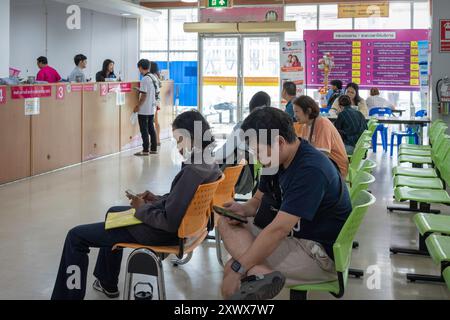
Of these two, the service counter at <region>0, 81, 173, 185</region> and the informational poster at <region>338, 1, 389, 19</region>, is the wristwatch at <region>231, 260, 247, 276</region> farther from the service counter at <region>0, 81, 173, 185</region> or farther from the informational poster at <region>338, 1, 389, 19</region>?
the informational poster at <region>338, 1, 389, 19</region>

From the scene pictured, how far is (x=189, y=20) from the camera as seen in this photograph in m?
14.0

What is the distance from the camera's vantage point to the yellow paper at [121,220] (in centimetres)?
321

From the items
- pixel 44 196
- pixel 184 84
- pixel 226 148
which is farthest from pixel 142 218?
pixel 184 84

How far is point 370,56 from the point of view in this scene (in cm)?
1231

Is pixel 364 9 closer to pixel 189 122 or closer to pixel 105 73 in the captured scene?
pixel 105 73

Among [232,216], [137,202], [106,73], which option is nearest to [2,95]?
[106,73]

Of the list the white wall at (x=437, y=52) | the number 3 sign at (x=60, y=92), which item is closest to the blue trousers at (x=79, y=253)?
the number 3 sign at (x=60, y=92)

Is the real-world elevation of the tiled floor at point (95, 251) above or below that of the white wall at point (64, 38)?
below

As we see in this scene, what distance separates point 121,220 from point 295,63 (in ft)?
30.7

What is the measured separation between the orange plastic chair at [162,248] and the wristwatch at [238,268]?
50 centimetres

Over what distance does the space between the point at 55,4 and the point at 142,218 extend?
33.5 feet

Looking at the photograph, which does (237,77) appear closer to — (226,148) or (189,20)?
(189,20)

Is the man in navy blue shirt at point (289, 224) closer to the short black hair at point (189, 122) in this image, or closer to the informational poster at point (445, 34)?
the short black hair at point (189, 122)

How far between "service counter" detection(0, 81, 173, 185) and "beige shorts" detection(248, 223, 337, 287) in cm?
520
